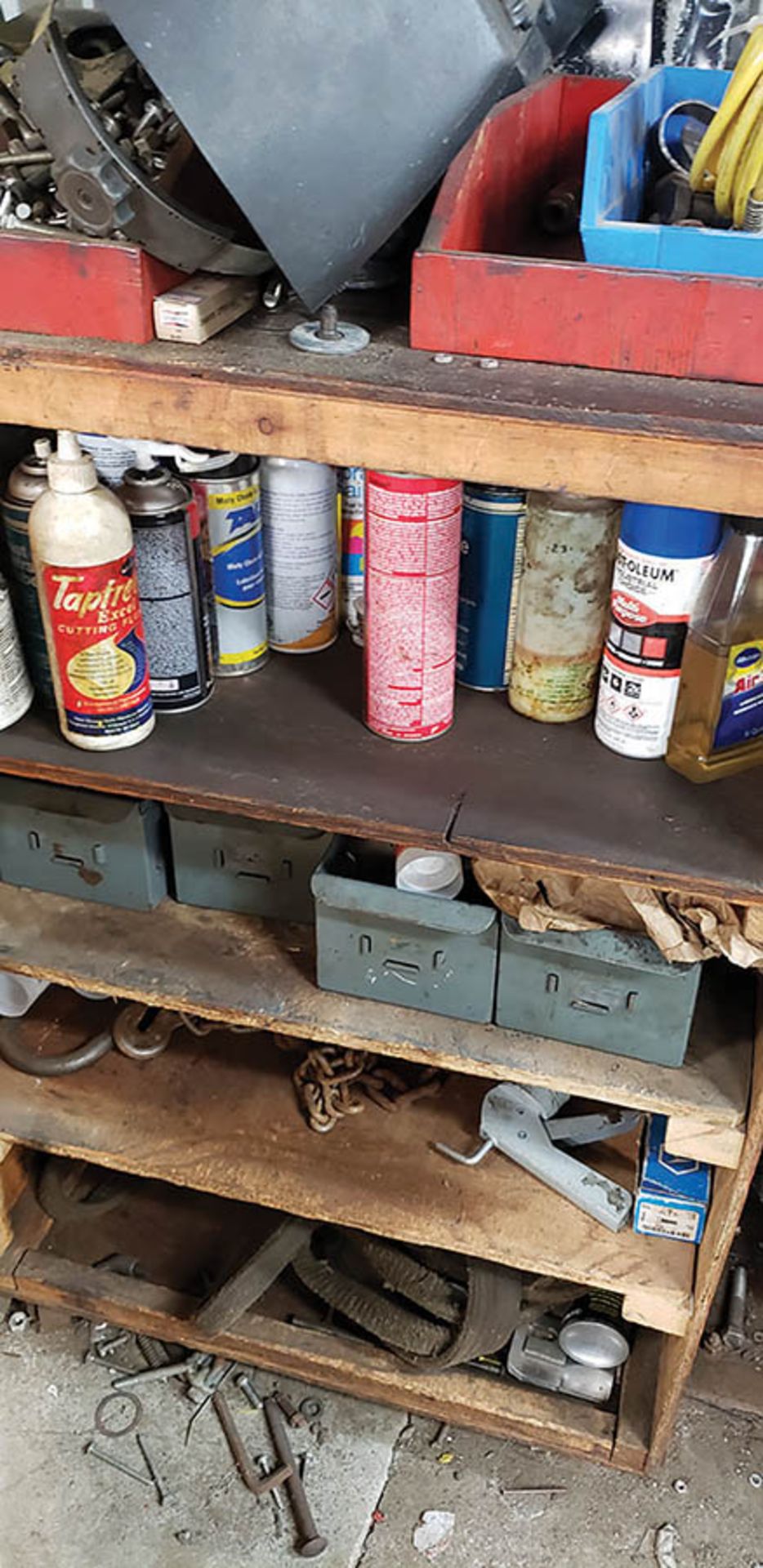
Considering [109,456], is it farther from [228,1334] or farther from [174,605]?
[228,1334]

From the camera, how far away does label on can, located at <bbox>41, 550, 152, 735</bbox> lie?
108 cm

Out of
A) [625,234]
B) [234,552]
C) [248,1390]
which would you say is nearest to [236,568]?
[234,552]

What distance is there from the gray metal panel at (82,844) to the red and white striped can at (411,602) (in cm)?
29

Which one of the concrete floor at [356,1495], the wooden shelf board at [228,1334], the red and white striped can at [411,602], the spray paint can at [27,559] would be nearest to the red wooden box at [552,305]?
the red and white striped can at [411,602]

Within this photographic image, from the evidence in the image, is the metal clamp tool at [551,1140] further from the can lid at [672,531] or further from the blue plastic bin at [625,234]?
the blue plastic bin at [625,234]

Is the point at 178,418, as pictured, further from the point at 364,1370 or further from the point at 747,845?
the point at 364,1370

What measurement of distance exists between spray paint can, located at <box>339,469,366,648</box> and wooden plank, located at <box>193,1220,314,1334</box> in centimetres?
73

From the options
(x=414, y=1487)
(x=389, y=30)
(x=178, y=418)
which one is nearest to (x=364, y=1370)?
(x=414, y=1487)

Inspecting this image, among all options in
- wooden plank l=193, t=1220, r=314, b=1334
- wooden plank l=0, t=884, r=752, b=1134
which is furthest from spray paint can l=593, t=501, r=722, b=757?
wooden plank l=193, t=1220, r=314, b=1334

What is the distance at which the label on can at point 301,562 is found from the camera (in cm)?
124

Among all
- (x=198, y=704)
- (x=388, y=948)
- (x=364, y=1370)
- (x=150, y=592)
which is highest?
(x=150, y=592)

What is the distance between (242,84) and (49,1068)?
1.13m

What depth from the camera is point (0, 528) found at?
1.23m

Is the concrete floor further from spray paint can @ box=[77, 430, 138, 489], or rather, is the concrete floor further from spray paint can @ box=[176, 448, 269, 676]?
spray paint can @ box=[77, 430, 138, 489]
